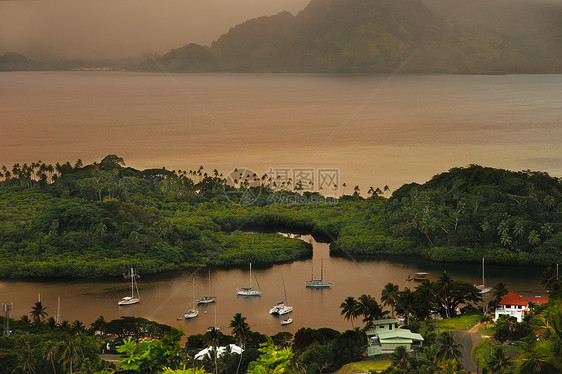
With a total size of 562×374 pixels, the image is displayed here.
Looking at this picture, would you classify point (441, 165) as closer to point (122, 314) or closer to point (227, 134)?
point (227, 134)

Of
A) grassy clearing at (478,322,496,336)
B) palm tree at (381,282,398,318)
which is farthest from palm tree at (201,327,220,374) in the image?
grassy clearing at (478,322,496,336)

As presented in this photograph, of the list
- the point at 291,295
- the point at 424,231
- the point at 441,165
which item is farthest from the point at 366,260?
the point at 441,165

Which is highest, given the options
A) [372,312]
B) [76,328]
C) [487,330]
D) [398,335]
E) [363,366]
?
[372,312]

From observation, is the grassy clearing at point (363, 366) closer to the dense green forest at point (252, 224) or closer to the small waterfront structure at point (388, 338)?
the small waterfront structure at point (388, 338)

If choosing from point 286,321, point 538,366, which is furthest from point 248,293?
point 538,366

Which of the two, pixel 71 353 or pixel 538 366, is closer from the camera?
pixel 538 366

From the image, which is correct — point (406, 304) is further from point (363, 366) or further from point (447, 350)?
point (447, 350)

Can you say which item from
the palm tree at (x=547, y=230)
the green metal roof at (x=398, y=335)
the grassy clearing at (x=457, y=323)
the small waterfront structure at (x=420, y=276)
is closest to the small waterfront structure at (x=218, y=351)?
the green metal roof at (x=398, y=335)
